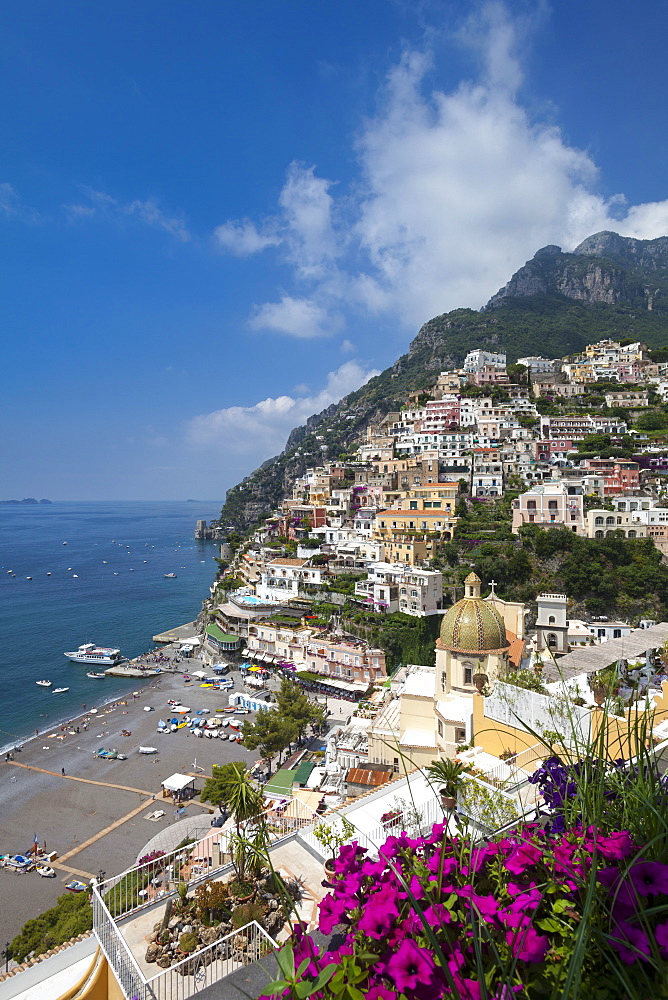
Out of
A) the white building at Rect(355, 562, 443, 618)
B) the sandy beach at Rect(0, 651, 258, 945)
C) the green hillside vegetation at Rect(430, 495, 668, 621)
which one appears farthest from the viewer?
the green hillside vegetation at Rect(430, 495, 668, 621)

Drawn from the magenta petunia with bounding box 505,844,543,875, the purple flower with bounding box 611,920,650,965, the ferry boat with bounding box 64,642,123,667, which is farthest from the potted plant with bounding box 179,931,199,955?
the ferry boat with bounding box 64,642,123,667

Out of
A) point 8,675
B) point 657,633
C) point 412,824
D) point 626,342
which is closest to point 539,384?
point 626,342

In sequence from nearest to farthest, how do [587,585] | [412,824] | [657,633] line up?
1. [412,824]
2. [657,633]
3. [587,585]

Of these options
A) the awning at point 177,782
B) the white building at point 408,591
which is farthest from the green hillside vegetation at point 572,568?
the awning at point 177,782

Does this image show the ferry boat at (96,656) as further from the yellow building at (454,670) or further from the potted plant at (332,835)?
the potted plant at (332,835)

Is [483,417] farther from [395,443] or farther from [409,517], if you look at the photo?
[409,517]

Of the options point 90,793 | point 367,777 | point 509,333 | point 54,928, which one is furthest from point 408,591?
point 509,333

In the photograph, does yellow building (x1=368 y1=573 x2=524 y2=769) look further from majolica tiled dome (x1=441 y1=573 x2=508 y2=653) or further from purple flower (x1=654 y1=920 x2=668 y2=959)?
purple flower (x1=654 y1=920 x2=668 y2=959)
